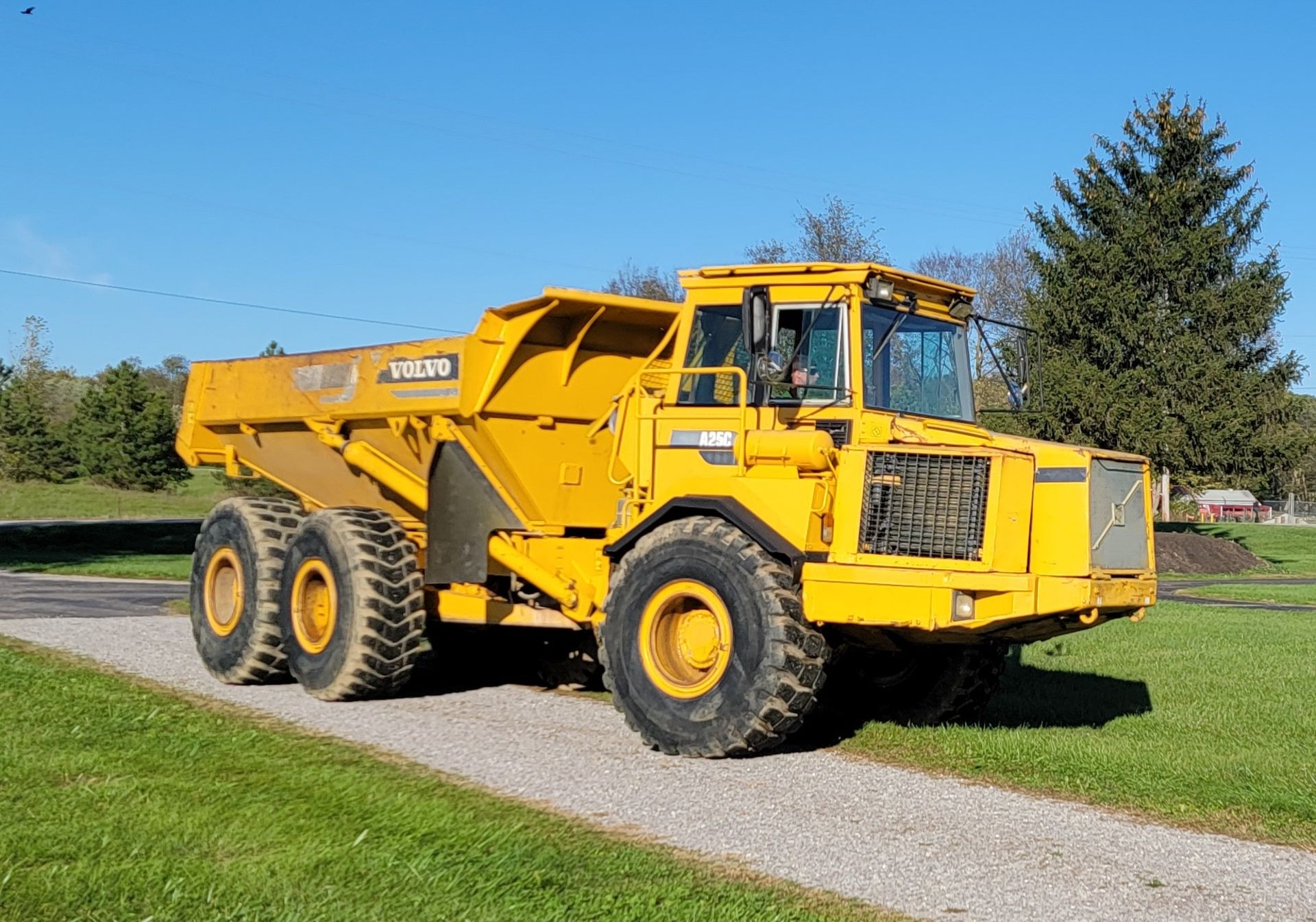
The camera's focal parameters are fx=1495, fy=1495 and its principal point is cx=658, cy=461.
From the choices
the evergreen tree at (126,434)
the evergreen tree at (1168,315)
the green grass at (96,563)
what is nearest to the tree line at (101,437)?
the evergreen tree at (126,434)

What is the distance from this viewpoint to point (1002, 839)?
748 cm

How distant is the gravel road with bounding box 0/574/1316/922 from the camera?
6.50 meters

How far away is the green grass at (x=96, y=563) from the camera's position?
29.5m

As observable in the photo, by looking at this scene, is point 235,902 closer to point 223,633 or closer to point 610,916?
point 610,916

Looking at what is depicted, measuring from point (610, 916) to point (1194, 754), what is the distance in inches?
207

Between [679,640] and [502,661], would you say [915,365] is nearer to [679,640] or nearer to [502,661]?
[679,640]

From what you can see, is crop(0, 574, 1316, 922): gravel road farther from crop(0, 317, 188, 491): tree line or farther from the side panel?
crop(0, 317, 188, 491): tree line

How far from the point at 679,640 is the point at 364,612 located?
2902 mm

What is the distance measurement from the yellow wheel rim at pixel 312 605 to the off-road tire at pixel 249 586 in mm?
403

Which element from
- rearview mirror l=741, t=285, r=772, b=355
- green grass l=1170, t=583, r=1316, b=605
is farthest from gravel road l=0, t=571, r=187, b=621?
green grass l=1170, t=583, r=1316, b=605

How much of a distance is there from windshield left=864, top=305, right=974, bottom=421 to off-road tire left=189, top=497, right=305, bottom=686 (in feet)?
18.4

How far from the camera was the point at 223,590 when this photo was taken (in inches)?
526

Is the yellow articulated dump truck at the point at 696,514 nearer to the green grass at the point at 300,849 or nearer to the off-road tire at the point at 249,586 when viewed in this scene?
the off-road tire at the point at 249,586

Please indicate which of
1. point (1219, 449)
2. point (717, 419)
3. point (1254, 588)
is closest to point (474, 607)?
point (717, 419)
